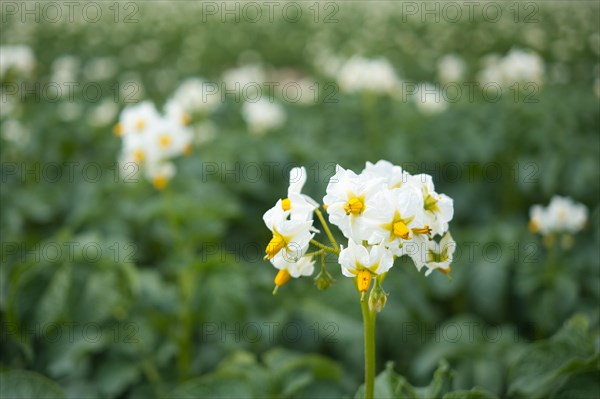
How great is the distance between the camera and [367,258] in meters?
1.09

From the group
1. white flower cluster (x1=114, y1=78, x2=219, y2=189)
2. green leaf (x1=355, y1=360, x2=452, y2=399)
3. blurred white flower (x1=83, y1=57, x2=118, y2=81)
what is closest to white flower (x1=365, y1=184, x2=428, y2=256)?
green leaf (x1=355, y1=360, x2=452, y2=399)

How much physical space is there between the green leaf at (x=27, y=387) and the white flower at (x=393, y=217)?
104 cm

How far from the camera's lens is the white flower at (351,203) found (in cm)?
111

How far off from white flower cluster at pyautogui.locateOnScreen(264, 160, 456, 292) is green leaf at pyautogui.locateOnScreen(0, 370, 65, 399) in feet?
2.62

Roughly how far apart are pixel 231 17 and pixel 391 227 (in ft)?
36.7

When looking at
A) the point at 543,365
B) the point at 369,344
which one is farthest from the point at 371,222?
the point at 543,365

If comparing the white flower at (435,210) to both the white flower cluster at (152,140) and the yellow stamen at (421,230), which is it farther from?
the white flower cluster at (152,140)

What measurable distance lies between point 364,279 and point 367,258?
0.04m

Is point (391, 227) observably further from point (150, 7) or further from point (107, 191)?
point (150, 7)

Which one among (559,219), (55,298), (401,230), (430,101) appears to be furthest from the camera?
(430,101)

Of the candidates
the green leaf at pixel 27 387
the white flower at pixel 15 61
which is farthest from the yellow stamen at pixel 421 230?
the white flower at pixel 15 61

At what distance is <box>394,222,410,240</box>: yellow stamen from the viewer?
1.07 metres

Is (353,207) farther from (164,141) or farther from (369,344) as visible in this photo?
(164,141)

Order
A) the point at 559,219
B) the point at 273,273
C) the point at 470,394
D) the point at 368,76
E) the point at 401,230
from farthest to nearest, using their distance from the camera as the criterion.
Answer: the point at 368,76 → the point at 273,273 → the point at 559,219 → the point at 470,394 → the point at 401,230
